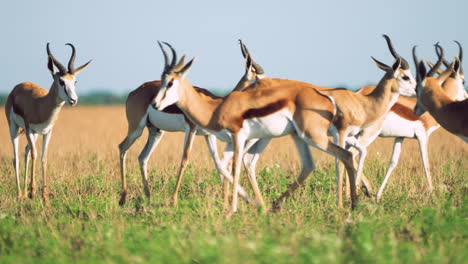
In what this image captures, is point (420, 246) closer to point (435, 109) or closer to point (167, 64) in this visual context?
point (435, 109)

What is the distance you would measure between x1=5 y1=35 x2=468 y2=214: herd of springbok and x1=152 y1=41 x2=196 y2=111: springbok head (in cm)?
1

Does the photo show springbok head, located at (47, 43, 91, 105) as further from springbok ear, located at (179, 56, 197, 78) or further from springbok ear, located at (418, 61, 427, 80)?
springbok ear, located at (418, 61, 427, 80)

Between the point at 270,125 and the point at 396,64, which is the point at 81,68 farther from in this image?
the point at 396,64

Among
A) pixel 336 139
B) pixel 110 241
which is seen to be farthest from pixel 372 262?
pixel 336 139

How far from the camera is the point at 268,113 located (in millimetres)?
6758

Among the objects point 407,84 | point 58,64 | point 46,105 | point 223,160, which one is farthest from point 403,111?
point 46,105

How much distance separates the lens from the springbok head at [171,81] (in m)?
6.89

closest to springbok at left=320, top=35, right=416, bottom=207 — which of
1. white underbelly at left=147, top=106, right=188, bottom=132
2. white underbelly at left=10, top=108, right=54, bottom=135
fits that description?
white underbelly at left=147, top=106, right=188, bottom=132

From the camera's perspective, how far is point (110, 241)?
5332 millimetres

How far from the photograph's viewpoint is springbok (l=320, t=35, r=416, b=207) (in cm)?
741

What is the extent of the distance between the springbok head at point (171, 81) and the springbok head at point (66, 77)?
2.72 metres

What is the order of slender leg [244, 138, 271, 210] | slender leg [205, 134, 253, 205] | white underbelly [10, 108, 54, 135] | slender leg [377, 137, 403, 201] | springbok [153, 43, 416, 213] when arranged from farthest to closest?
white underbelly [10, 108, 54, 135] < slender leg [377, 137, 403, 201] < slender leg [244, 138, 271, 210] < slender leg [205, 134, 253, 205] < springbok [153, 43, 416, 213]

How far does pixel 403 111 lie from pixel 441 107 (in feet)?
4.49

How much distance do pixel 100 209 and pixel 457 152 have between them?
8.40 meters
